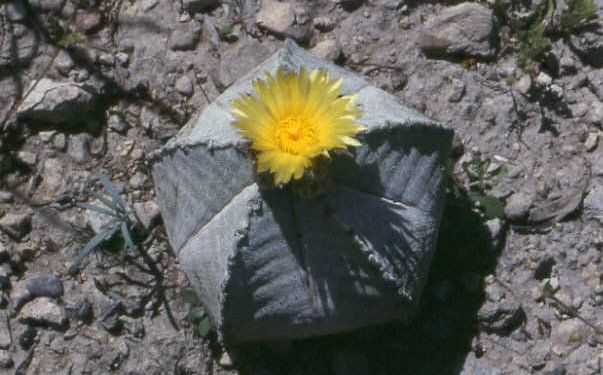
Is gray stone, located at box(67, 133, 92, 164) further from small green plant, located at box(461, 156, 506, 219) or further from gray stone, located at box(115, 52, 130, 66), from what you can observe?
small green plant, located at box(461, 156, 506, 219)

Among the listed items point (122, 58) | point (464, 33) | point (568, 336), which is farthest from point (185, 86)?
point (568, 336)

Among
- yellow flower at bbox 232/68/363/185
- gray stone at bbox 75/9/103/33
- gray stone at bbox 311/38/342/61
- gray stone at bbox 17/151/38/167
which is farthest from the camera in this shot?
gray stone at bbox 75/9/103/33

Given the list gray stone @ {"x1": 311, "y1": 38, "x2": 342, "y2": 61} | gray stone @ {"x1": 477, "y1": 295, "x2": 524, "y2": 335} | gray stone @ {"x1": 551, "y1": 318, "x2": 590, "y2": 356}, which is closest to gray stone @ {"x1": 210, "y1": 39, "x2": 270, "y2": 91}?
gray stone @ {"x1": 311, "y1": 38, "x2": 342, "y2": 61}

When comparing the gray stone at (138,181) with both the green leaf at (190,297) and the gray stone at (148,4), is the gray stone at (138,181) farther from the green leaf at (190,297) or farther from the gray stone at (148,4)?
the gray stone at (148,4)

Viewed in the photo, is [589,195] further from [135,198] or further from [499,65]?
[135,198]

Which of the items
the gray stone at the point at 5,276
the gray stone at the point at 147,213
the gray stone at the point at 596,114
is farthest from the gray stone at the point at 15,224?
the gray stone at the point at 596,114

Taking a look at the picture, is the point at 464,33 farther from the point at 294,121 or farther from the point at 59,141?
the point at 59,141
